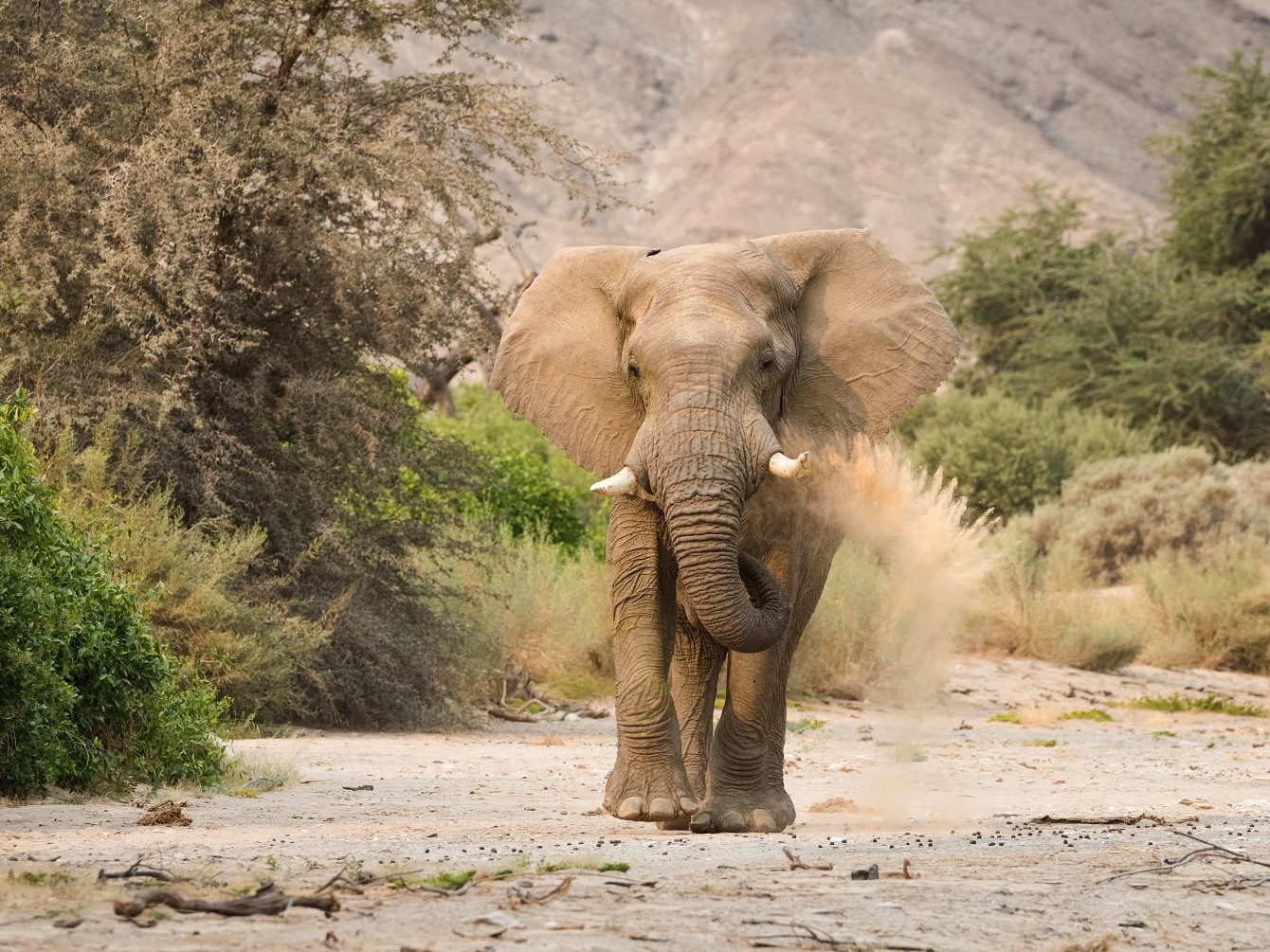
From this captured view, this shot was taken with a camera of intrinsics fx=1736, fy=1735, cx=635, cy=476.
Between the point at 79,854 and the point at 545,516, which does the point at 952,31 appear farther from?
the point at 79,854

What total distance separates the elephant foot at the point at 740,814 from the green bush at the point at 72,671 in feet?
9.23

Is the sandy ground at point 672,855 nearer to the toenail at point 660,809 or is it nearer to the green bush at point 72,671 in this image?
the toenail at point 660,809

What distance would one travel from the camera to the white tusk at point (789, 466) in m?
6.94

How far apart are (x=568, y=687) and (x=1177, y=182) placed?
1060 inches

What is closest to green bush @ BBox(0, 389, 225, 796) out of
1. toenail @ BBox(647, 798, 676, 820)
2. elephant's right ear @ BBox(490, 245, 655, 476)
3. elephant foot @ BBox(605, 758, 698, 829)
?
elephant's right ear @ BBox(490, 245, 655, 476)

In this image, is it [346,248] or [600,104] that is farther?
[600,104]

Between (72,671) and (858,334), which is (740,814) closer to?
(858,334)

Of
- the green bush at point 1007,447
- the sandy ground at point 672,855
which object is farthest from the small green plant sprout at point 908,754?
the green bush at point 1007,447

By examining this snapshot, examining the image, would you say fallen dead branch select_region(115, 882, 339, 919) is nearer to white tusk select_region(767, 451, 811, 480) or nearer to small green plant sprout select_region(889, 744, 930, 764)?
white tusk select_region(767, 451, 811, 480)

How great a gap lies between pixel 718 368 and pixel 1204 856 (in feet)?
8.65

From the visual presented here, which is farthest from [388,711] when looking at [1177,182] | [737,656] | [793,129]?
[793,129]

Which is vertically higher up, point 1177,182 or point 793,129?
point 793,129

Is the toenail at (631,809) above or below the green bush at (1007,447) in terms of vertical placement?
below

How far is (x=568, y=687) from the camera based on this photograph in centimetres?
1622
